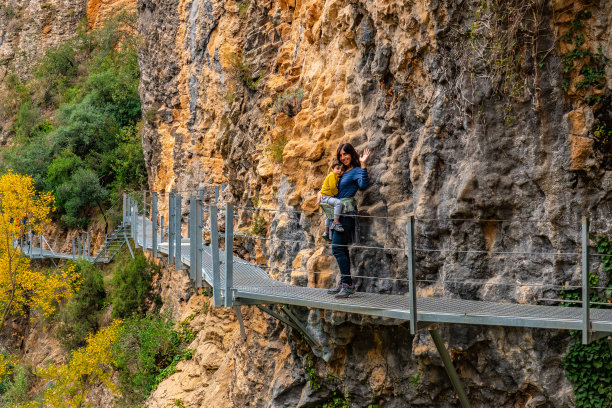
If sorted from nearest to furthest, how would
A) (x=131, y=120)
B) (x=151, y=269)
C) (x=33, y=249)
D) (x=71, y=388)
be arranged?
1. (x=71, y=388)
2. (x=151, y=269)
3. (x=33, y=249)
4. (x=131, y=120)

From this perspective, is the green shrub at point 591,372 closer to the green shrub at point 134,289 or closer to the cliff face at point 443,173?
the cliff face at point 443,173

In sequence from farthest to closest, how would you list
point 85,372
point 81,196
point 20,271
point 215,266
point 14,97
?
point 14,97
point 81,196
point 20,271
point 85,372
point 215,266

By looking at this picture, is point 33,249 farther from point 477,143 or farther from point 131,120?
point 477,143

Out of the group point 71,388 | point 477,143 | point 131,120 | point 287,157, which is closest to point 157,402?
point 287,157

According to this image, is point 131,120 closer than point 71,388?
No

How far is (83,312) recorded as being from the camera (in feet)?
72.0

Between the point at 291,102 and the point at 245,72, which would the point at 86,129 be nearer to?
the point at 245,72

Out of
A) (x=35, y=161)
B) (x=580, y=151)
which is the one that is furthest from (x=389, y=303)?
(x=35, y=161)

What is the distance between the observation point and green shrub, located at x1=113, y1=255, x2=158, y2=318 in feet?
64.8

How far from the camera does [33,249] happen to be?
25922 millimetres

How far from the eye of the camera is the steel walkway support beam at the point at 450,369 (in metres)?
5.83

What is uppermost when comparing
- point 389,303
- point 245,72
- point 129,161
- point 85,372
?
point 245,72

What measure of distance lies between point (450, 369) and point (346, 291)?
1256 mm

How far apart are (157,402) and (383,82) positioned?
324 inches
